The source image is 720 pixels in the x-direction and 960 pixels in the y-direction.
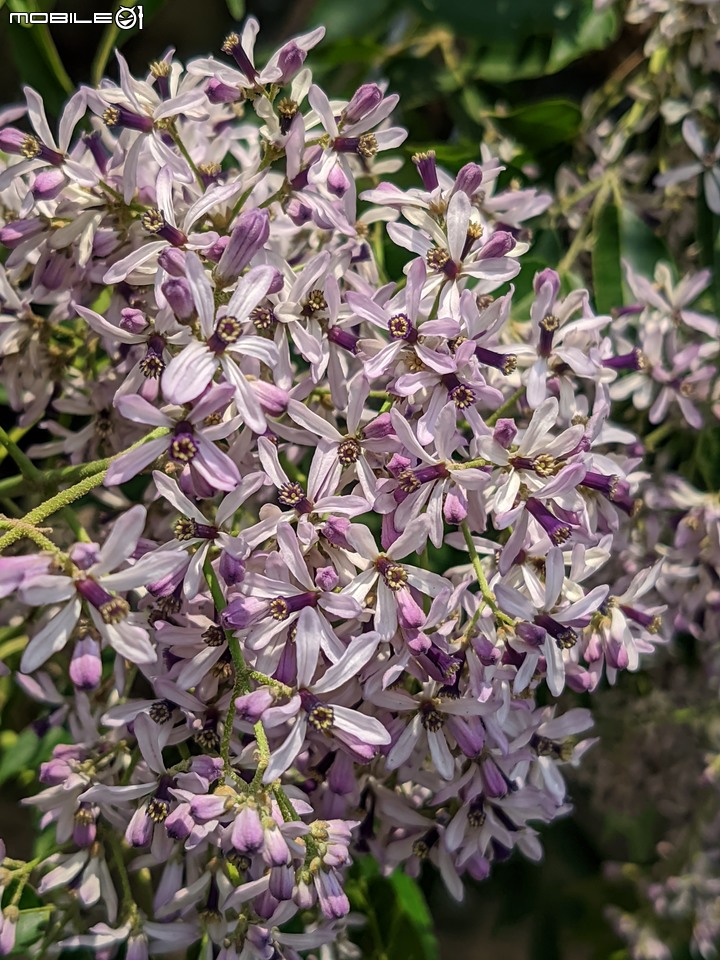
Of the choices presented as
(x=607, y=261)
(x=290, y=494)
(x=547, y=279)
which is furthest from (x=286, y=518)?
(x=607, y=261)

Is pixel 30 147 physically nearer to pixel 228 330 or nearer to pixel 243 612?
pixel 228 330

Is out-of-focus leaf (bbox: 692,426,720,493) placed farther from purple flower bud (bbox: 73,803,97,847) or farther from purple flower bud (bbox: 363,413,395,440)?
purple flower bud (bbox: 73,803,97,847)

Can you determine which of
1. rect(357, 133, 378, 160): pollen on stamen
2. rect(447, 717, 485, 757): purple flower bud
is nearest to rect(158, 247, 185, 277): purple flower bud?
rect(357, 133, 378, 160): pollen on stamen

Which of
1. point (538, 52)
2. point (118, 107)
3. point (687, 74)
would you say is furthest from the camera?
point (538, 52)

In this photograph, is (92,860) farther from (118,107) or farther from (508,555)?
(118,107)

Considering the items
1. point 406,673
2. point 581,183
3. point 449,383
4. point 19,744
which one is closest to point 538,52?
point 581,183

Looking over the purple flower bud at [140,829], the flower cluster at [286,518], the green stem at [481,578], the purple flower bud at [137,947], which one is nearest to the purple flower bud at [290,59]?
the flower cluster at [286,518]
